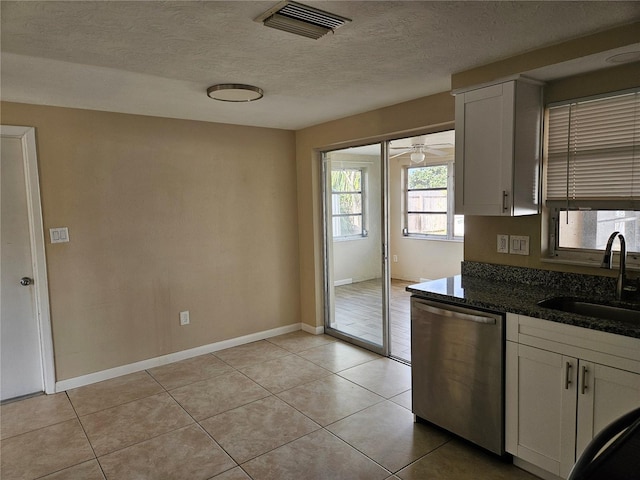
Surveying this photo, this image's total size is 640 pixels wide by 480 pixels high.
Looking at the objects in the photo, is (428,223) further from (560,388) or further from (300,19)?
(300,19)

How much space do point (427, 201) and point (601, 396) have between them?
5429mm

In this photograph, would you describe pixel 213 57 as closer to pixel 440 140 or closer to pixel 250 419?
pixel 250 419

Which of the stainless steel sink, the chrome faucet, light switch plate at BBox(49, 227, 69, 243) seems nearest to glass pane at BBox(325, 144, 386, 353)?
the stainless steel sink

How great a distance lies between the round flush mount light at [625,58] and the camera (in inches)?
82.6

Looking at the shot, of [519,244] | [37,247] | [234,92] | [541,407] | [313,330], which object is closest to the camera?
[541,407]

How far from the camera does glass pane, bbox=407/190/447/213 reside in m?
6.97

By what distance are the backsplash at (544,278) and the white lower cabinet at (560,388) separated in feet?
1.73

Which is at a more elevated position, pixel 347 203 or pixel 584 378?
pixel 347 203

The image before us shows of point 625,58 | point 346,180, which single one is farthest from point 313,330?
point 625,58

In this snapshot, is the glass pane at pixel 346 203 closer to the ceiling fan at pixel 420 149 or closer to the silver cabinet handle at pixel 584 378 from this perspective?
the ceiling fan at pixel 420 149

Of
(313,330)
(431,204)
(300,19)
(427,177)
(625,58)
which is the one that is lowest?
(313,330)

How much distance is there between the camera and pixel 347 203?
457 cm

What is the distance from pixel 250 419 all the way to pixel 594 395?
6.91ft

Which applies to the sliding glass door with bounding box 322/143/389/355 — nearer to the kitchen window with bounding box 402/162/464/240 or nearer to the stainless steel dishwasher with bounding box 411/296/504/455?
the stainless steel dishwasher with bounding box 411/296/504/455
